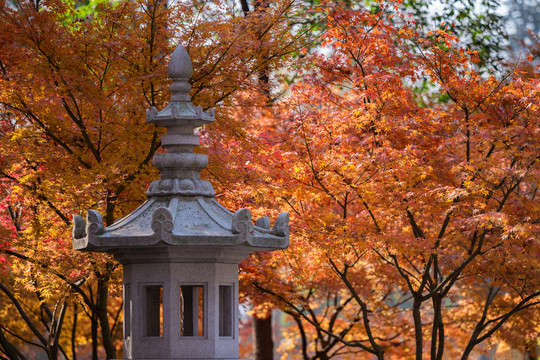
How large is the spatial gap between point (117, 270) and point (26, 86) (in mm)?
2701

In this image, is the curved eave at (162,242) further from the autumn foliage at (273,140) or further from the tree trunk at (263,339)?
the tree trunk at (263,339)

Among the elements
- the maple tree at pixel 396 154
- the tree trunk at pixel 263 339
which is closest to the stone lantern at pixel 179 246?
the maple tree at pixel 396 154

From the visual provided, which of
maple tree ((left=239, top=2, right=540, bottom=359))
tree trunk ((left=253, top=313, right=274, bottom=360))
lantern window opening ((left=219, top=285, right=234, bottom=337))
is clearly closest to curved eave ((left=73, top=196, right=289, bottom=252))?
lantern window opening ((left=219, top=285, right=234, bottom=337))

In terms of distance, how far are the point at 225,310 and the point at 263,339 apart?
11.0 m

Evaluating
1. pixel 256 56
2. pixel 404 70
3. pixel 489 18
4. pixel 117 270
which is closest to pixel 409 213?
pixel 404 70

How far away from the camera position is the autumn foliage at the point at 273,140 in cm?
965

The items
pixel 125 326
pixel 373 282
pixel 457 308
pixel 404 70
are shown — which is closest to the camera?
pixel 125 326

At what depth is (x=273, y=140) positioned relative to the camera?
12320mm

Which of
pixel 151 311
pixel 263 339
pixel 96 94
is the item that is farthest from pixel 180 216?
pixel 263 339

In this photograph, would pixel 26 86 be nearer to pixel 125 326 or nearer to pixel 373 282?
pixel 125 326

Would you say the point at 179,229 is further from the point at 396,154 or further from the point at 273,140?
the point at 273,140

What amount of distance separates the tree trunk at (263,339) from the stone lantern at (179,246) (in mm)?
10812

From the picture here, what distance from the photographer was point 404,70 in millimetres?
11766

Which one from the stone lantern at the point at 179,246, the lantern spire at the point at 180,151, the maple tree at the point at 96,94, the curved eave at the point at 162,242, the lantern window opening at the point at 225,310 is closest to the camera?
the curved eave at the point at 162,242
